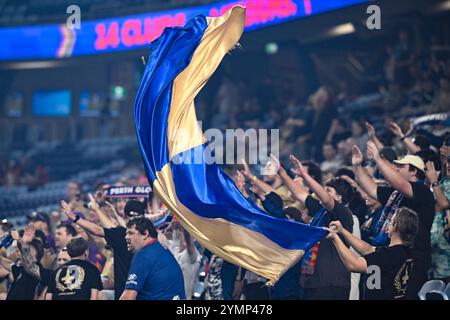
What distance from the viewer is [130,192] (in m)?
10.5

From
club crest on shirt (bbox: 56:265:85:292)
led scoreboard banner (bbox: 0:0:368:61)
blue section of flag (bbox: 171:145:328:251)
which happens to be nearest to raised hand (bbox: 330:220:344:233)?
blue section of flag (bbox: 171:145:328:251)

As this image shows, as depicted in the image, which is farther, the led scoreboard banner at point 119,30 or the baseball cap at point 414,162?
the led scoreboard banner at point 119,30

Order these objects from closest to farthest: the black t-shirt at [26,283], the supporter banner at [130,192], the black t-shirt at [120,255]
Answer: the black t-shirt at [120,255], the black t-shirt at [26,283], the supporter banner at [130,192]

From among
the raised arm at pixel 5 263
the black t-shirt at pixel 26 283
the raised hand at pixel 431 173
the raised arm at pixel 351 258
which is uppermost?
the raised hand at pixel 431 173

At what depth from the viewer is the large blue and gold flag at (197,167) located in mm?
7957

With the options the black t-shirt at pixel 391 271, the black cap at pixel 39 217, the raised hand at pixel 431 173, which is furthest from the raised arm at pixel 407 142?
the black cap at pixel 39 217

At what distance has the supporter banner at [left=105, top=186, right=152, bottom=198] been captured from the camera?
10.4 metres

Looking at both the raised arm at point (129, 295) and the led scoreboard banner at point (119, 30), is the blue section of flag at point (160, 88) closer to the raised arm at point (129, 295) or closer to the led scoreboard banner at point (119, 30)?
the raised arm at point (129, 295)

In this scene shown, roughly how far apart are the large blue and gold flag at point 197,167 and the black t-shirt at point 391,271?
606mm

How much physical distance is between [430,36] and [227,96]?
6191 mm

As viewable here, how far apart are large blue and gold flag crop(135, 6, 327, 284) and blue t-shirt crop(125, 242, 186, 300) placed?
1.29 feet

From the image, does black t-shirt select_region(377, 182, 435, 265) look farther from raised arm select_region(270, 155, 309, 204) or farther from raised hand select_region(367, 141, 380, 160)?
raised arm select_region(270, 155, 309, 204)

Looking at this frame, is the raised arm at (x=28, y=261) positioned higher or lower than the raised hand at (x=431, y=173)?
lower

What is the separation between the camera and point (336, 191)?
8.55 metres
